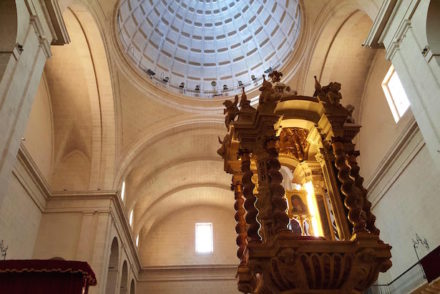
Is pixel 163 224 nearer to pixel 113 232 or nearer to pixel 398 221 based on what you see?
pixel 113 232

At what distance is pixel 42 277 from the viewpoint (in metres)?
6.15

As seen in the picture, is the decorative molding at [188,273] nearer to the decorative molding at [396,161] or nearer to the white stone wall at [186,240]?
the white stone wall at [186,240]

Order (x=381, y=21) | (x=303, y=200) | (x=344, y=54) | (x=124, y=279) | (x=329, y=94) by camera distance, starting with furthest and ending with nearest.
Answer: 1. (x=124, y=279)
2. (x=344, y=54)
3. (x=381, y=21)
4. (x=303, y=200)
5. (x=329, y=94)

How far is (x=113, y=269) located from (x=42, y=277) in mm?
8359

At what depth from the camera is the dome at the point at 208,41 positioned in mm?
15245

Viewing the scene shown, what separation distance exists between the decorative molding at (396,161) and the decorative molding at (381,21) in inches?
107

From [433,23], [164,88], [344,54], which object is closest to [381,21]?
[433,23]

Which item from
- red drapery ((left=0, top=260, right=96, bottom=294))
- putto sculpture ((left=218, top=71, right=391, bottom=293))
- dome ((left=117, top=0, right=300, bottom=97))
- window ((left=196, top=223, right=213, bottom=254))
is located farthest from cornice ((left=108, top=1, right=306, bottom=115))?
red drapery ((left=0, top=260, right=96, bottom=294))

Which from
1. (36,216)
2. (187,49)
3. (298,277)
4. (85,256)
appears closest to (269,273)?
(298,277)

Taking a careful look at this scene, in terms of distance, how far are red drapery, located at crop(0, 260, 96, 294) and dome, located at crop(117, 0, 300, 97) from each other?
31.8 feet

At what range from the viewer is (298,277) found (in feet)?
14.8

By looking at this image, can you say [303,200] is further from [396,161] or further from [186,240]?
[186,240]

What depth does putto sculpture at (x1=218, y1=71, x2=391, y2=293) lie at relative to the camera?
4.56 metres

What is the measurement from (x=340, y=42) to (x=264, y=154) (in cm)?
792
